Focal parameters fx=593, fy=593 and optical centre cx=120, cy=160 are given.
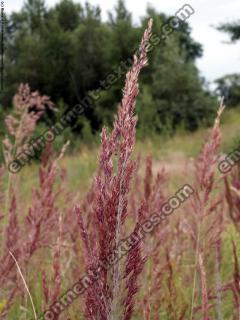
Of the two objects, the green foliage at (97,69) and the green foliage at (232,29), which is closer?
the green foliage at (232,29)

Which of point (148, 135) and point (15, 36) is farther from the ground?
point (15, 36)

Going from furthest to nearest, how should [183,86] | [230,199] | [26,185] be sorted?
1. [183,86]
2. [26,185]
3. [230,199]

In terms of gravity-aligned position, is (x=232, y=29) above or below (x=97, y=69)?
below

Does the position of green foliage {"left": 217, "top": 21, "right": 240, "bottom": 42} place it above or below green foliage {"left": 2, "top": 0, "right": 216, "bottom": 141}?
below

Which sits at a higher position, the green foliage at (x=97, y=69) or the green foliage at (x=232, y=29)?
the green foliage at (x=97, y=69)

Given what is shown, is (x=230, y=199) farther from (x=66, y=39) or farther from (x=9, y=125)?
(x=66, y=39)

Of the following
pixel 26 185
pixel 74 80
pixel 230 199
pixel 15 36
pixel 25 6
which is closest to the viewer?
pixel 230 199

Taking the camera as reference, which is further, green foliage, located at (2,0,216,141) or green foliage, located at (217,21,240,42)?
green foliage, located at (2,0,216,141)

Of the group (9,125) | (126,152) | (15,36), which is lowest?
(126,152)

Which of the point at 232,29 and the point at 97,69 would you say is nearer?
the point at 232,29

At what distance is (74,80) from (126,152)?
34014 mm

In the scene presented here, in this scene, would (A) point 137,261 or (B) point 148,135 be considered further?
(B) point 148,135

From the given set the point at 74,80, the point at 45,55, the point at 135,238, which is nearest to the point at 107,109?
the point at 74,80

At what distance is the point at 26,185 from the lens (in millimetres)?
10609
